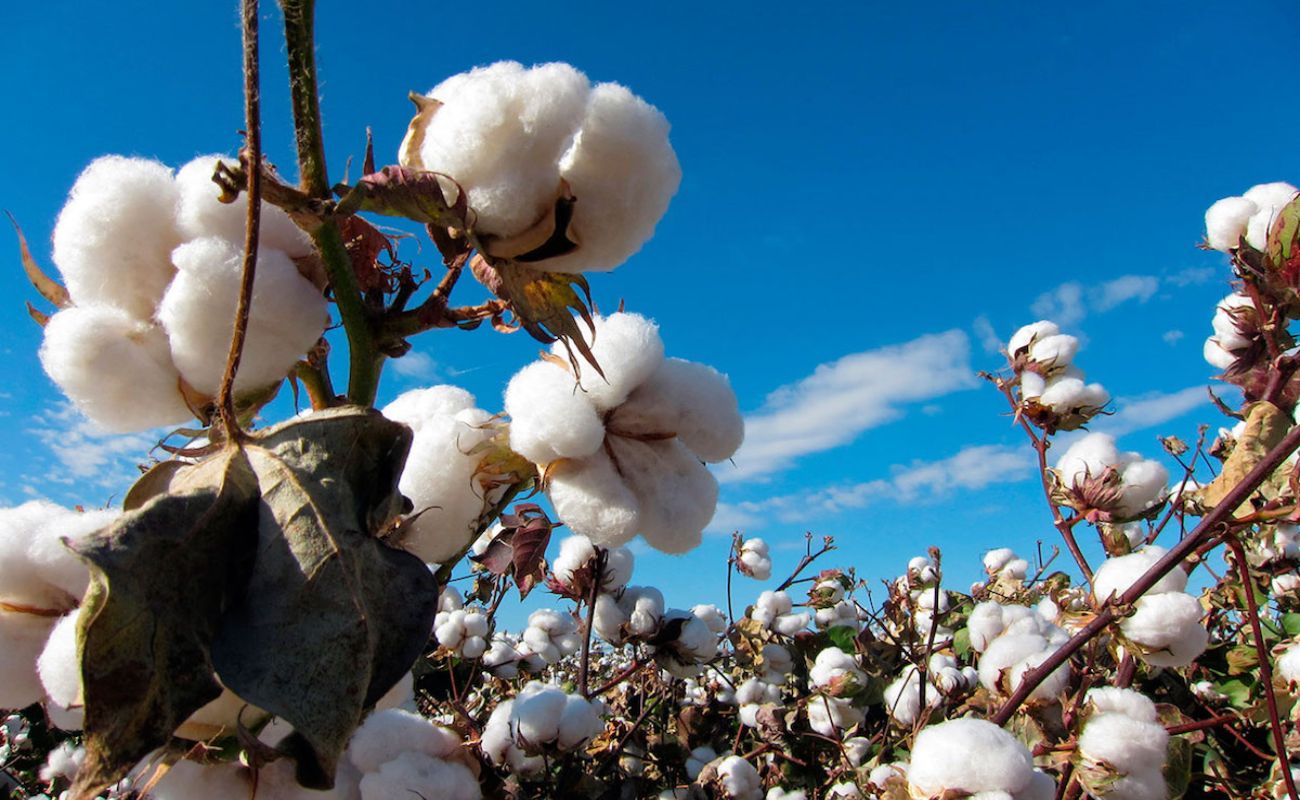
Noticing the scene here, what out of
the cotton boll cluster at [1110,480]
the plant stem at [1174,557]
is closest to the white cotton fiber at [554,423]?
the plant stem at [1174,557]

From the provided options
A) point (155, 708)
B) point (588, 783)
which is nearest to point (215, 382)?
point (155, 708)

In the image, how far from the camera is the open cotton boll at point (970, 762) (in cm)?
143

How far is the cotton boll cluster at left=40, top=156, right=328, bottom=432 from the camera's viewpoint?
0.77 meters

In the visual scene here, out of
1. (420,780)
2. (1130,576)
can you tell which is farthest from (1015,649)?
(420,780)

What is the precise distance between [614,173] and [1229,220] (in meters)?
2.34

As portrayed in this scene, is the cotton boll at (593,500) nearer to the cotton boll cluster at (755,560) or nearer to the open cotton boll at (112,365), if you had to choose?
the open cotton boll at (112,365)

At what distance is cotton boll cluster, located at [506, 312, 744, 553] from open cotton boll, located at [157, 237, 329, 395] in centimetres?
25

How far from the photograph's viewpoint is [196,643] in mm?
602

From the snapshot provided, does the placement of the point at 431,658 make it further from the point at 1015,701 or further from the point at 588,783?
the point at 1015,701

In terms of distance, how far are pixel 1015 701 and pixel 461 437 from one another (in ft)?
4.54

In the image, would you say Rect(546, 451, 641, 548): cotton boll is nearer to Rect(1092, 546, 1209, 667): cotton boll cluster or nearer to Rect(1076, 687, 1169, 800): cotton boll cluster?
Rect(1076, 687, 1169, 800): cotton boll cluster

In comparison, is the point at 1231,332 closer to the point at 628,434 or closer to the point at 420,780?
the point at 628,434

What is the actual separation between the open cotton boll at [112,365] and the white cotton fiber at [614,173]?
0.34 meters

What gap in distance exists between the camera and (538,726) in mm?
→ 1805
